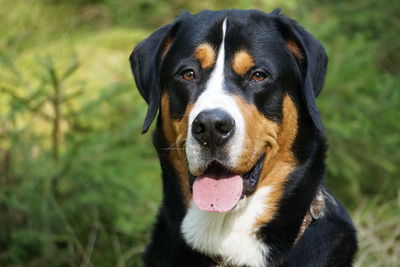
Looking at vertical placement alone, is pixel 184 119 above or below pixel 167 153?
above

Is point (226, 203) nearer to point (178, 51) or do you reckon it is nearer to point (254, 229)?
point (254, 229)

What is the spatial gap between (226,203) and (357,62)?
13.6 ft

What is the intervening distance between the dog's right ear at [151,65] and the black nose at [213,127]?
53 cm

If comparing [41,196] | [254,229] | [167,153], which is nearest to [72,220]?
[41,196]

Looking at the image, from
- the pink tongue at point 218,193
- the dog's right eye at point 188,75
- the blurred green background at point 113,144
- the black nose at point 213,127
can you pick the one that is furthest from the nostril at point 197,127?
the blurred green background at point 113,144

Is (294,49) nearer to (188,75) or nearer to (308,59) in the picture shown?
(308,59)

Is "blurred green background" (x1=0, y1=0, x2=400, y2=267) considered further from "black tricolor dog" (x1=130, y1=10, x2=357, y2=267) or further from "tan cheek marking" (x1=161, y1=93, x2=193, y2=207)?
"black tricolor dog" (x1=130, y1=10, x2=357, y2=267)

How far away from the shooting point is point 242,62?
12.9ft

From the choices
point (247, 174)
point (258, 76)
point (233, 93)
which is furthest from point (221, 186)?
point (258, 76)

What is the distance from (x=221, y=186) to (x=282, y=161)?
415mm

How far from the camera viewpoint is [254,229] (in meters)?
3.89

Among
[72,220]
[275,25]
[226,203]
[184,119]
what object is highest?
[275,25]

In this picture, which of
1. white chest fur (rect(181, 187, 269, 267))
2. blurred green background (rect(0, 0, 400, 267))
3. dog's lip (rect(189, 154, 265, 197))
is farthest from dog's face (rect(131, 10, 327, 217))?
blurred green background (rect(0, 0, 400, 267))

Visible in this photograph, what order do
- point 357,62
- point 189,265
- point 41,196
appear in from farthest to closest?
1. point 357,62
2. point 41,196
3. point 189,265
